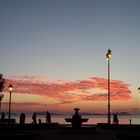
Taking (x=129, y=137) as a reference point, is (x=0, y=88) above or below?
above

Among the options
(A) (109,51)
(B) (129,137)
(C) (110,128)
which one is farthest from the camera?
(A) (109,51)

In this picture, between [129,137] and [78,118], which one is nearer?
[129,137]

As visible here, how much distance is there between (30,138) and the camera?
2656 cm

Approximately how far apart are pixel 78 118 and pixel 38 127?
546cm

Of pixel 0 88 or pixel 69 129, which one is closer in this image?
pixel 69 129

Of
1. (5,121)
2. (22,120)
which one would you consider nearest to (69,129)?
(22,120)

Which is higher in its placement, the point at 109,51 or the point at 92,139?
the point at 109,51

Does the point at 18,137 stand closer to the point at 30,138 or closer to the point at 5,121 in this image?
the point at 30,138

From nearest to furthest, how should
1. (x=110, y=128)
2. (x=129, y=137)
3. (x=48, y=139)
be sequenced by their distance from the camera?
(x=48, y=139) → (x=129, y=137) → (x=110, y=128)

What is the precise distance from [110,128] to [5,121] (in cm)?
1709

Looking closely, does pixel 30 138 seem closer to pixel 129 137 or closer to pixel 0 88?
pixel 129 137

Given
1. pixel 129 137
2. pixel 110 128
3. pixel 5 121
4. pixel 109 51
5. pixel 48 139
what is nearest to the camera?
pixel 48 139

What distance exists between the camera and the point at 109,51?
151ft

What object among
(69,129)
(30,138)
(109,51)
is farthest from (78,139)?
(109,51)
